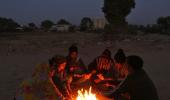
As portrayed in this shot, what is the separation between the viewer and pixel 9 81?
37.6 feet

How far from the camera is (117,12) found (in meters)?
30.7

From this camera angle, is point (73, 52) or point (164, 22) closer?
point (73, 52)

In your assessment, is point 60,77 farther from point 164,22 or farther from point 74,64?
point 164,22

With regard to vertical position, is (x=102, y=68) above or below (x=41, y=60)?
above

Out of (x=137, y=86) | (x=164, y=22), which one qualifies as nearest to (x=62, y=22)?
(x=164, y=22)

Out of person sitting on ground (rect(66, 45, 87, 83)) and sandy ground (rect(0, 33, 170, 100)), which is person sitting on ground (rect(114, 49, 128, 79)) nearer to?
person sitting on ground (rect(66, 45, 87, 83))

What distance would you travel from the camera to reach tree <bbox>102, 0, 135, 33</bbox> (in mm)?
30047

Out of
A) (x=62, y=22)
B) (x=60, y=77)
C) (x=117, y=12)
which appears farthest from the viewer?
(x=62, y=22)

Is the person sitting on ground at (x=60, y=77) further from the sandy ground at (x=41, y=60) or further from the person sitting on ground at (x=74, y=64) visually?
the sandy ground at (x=41, y=60)

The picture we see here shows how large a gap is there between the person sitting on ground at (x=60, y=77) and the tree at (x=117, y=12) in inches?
891

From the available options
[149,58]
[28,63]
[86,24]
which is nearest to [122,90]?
[28,63]

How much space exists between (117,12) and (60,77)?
2452cm

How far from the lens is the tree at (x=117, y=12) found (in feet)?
98.6

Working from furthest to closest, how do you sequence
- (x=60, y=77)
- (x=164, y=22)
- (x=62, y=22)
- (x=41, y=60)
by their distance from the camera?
(x=62, y=22)
(x=164, y=22)
(x=41, y=60)
(x=60, y=77)
